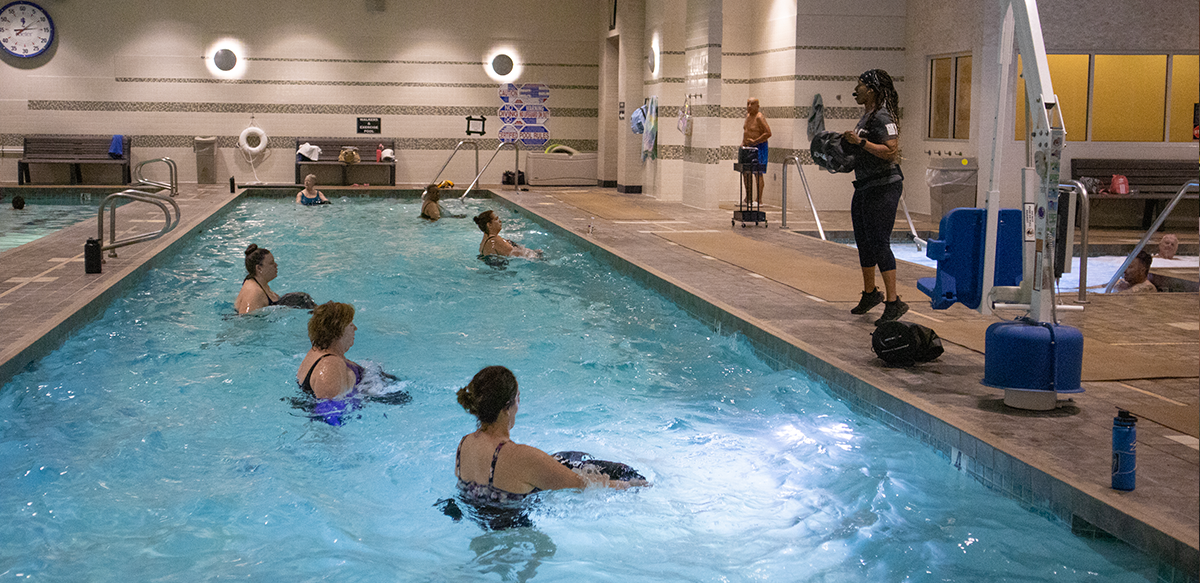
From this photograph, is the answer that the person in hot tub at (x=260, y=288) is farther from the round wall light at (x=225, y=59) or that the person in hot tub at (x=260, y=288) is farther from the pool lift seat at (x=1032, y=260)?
the round wall light at (x=225, y=59)

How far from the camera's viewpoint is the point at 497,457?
13.2 feet

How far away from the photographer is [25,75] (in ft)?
63.8

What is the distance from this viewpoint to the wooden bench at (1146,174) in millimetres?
13208

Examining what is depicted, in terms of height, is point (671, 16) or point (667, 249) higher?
point (671, 16)

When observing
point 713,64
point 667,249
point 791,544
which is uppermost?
point 713,64

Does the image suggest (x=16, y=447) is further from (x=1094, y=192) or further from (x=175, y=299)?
(x=1094, y=192)

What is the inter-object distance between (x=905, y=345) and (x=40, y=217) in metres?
13.9

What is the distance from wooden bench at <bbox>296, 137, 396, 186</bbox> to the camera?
2022 centimetres

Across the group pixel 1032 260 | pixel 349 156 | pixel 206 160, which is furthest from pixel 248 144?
pixel 1032 260

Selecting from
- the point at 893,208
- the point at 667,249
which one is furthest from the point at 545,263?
the point at 893,208

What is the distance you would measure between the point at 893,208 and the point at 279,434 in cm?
399

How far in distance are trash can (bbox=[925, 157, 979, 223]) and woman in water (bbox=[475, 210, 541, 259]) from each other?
5566 mm

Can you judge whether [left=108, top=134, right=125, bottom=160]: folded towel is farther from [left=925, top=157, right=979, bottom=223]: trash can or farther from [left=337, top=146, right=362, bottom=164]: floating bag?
[left=925, top=157, right=979, bottom=223]: trash can

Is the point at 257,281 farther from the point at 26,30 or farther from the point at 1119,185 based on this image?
the point at 26,30
